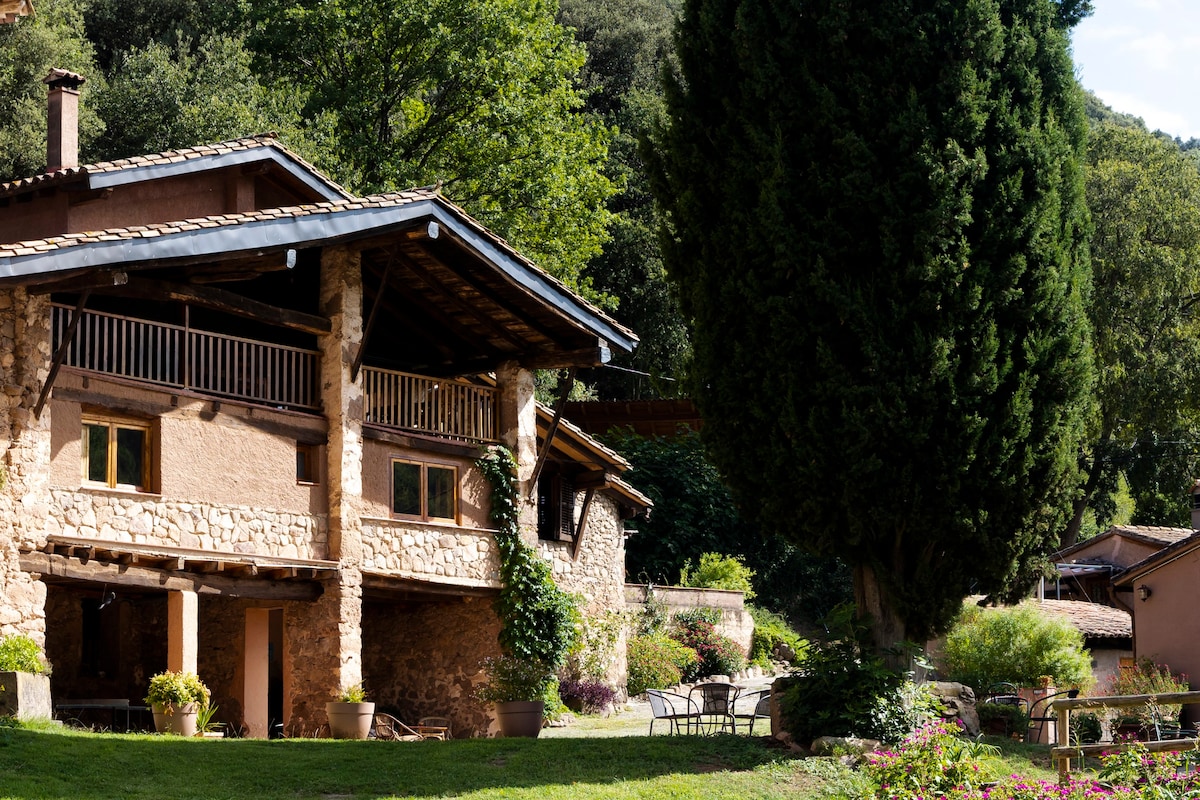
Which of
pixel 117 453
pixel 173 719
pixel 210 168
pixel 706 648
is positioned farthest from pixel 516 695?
pixel 706 648

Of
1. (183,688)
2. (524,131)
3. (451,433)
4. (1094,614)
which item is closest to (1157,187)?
(1094,614)

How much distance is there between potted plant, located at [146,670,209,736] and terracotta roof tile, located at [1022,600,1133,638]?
63.5 ft

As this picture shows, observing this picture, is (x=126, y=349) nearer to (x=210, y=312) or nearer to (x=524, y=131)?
(x=210, y=312)

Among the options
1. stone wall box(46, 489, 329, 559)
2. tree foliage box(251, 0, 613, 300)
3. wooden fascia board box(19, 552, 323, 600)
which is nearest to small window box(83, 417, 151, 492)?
stone wall box(46, 489, 329, 559)

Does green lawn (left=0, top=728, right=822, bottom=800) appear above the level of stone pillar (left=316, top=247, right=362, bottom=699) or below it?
below

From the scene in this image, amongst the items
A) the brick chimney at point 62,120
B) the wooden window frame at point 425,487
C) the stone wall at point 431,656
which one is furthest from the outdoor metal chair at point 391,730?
the brick chimney at point 62,120

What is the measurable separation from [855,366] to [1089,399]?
3.03 metres

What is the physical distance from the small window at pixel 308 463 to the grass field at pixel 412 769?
5023 mm

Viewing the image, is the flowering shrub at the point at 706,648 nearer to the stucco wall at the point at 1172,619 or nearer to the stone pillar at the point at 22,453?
the stucco wall at the point at 1172,619

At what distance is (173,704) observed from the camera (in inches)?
696

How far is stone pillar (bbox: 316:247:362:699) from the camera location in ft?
65.4

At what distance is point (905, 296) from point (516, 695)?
7.78 meters

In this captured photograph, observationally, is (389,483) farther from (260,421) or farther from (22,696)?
(22,696)

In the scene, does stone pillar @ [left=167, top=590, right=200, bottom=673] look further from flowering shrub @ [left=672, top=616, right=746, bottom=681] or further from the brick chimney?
flowering shrub @ [left=672, top=616, right=746, bottom=681]
